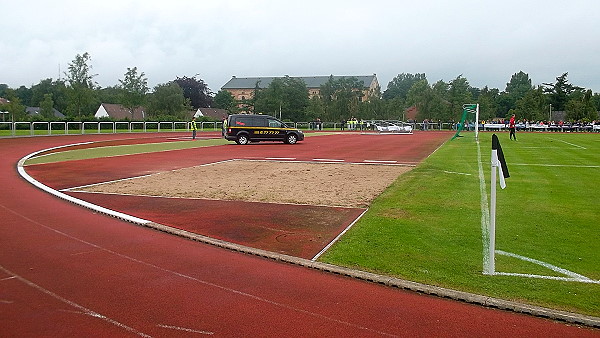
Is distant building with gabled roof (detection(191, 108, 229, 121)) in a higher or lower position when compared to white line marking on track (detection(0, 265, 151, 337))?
higher

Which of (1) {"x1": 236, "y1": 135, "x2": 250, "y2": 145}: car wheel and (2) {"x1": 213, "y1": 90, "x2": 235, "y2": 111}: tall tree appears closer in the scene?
(1) {"x1": 236, "y1": 135, "x2": 250, "y2": 145}: car wheel

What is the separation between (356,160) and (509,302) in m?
16.4

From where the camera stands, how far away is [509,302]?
533 centimetres

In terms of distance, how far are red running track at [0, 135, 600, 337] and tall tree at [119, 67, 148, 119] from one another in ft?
202

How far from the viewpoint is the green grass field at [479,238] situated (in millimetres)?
5863

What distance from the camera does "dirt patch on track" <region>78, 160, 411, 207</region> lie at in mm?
12039

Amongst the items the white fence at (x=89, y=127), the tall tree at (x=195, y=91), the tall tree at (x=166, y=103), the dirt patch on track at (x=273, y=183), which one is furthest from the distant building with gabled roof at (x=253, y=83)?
the dirt patch on track at (x=273, y=183)

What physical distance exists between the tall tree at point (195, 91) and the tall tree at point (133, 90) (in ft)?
117

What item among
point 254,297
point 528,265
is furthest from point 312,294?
point 528,265

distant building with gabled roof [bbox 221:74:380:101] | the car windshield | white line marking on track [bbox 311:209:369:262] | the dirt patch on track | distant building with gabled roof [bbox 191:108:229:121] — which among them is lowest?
white line marking on track [bbox 311:209:369:262]

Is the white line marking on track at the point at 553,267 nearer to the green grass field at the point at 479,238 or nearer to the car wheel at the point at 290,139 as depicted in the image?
the green grass field at the point at 479,238

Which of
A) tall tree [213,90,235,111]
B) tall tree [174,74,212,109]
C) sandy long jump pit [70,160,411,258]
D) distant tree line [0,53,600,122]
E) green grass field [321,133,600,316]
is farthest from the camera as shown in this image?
tall tree [213,90,235,111]

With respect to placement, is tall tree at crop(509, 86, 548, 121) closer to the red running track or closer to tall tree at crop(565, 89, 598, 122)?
tall tree at crop(565, 89, 598, 122)

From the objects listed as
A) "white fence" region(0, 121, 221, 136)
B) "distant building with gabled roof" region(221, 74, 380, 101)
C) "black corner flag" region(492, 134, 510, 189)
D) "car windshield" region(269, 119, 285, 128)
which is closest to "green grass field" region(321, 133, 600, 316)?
"black corner flag" region(492, 134, 510, 189)
